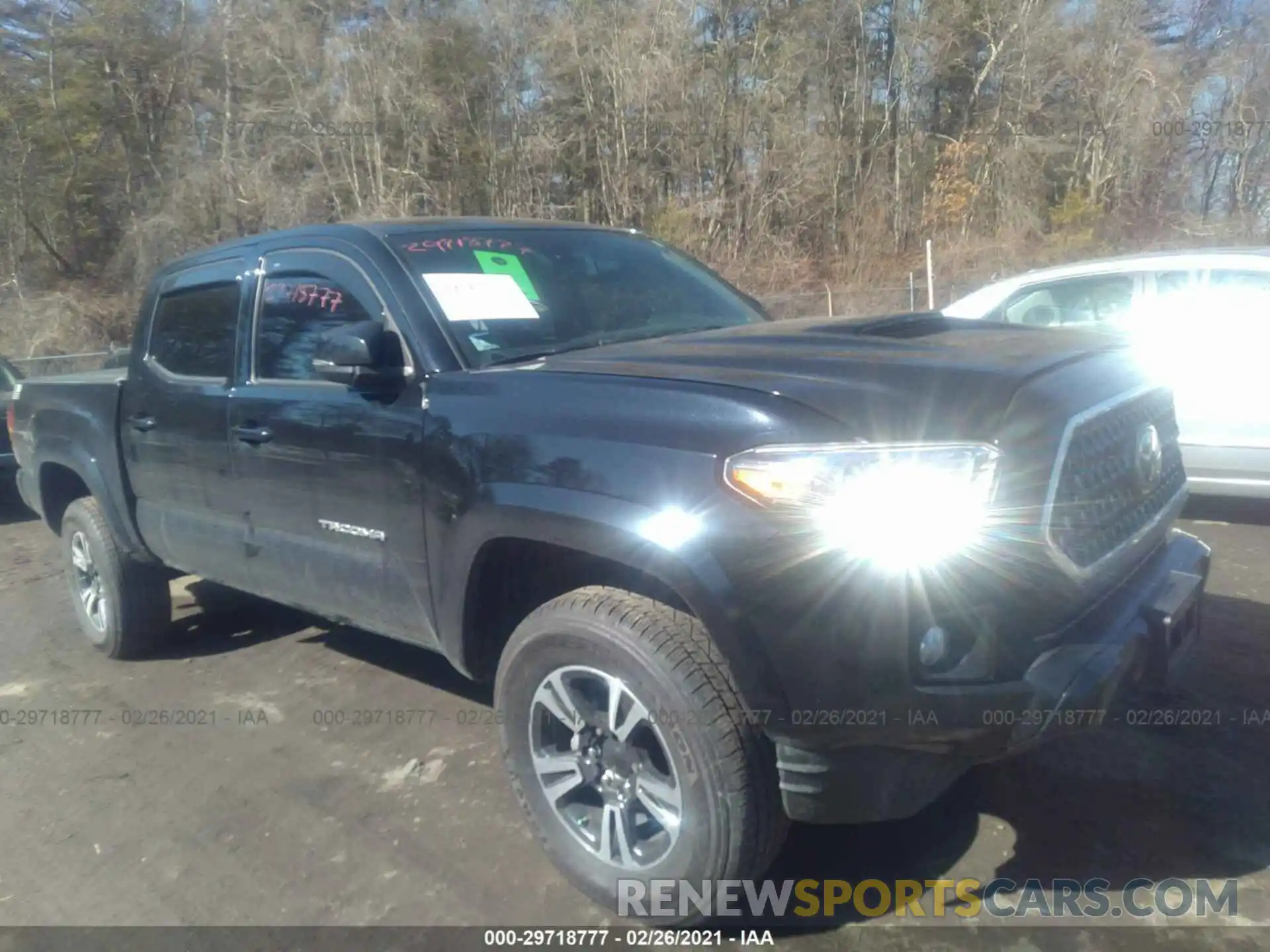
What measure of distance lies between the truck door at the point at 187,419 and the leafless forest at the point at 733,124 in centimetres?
2159

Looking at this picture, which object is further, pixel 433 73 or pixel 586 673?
pixel 433 73

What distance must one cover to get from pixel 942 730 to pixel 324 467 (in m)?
2.18

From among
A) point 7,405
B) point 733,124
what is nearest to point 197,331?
point 7,405

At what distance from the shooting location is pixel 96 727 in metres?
4.50

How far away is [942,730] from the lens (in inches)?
93.4

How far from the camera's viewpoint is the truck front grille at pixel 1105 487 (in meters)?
2.53

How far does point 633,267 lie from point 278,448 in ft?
4.89

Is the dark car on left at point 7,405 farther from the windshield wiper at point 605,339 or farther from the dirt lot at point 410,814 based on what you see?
the windshield wiper at point 605,339

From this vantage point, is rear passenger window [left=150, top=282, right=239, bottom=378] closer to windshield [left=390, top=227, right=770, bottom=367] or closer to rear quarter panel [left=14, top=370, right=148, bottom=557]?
rear quarter panel [left=14, top=370, right=148, bottom=557]

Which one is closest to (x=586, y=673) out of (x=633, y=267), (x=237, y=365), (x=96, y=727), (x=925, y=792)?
(x=925, y=792)

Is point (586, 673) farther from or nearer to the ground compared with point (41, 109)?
nearer to the ground

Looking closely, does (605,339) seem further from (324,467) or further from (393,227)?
(324,467)

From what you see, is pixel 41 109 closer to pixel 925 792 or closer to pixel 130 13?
pixel 130 13

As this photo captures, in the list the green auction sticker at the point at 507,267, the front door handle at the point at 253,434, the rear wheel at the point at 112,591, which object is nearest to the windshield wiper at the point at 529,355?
the green auction sticker at the point at 507,267
